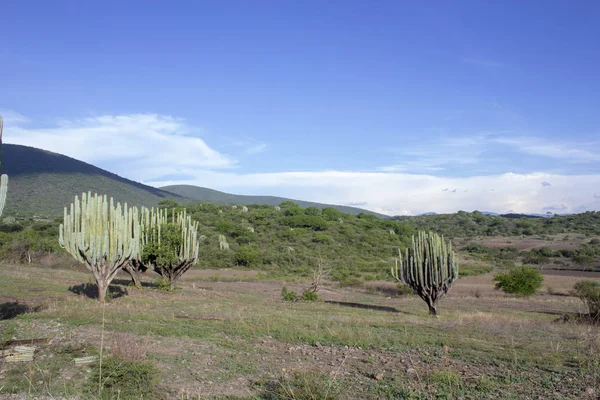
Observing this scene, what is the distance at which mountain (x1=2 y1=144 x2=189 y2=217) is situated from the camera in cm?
6488

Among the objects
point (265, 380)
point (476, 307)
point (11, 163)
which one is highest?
point (11, 163)

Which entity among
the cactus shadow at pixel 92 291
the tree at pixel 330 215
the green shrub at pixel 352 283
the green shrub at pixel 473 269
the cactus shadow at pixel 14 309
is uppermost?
the tree at pixel 330 215

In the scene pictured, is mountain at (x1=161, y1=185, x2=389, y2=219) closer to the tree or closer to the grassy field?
the tree

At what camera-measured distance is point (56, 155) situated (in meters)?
86.1

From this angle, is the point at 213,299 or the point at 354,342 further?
the point at 213,299

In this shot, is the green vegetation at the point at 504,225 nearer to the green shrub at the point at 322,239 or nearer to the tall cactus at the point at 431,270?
the green shrub at the point at 322,239

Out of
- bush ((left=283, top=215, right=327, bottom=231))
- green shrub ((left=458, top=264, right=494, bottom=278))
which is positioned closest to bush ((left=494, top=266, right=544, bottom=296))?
green shrub ((left=458, top=264, right=494, bottom=278))

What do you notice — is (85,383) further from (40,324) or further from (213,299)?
(213,299)

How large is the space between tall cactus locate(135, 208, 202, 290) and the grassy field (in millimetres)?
4770

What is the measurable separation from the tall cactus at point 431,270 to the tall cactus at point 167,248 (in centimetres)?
1043

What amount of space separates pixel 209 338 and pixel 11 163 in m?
76.8

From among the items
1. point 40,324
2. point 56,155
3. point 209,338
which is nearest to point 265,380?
point 209,338

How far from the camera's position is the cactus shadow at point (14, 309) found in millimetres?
12820

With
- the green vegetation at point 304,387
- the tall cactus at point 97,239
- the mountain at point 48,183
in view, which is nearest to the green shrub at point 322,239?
the mountain at point 48,183
